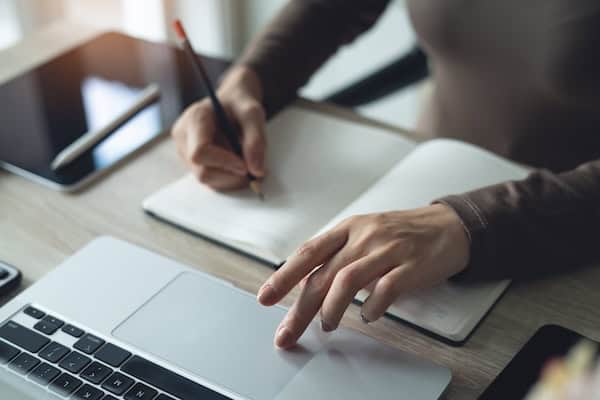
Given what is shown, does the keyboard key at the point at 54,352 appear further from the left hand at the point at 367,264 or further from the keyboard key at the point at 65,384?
the left hand at the point at 367,264

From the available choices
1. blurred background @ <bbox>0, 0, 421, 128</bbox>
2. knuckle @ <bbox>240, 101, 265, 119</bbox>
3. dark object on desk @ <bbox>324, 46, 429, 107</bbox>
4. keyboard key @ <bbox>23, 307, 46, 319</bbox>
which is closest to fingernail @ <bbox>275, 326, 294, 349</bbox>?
keyboard key @ <bbox>23, 307, 46, 319</bbox>

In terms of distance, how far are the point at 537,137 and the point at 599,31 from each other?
179mm

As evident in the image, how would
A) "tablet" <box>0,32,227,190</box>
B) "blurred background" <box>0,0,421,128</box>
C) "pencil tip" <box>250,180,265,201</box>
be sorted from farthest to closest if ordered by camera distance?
"blurred background" <box>0,0,421,128</box> < "tablet" <box>0,32,227,190</box> < "pencil tip" <box>250,180,265,201</box>

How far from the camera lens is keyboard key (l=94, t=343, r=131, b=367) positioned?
2.22 ft

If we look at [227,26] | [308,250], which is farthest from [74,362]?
[227,26]

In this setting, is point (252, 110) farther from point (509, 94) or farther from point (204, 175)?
point (509, 94)

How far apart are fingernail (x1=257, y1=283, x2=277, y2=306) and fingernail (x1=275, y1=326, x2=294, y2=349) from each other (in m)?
0.03

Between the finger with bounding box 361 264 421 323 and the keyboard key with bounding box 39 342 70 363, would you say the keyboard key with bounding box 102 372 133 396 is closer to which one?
the keyboard key with bounding box 39 342 70 363

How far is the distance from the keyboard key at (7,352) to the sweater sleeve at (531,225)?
40 centimetres

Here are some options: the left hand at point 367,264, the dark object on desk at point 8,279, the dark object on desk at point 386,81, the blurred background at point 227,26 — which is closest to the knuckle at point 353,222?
the left hand at point 367,264

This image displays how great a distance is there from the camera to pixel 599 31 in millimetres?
942

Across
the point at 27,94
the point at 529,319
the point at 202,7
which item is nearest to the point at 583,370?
the point at 529,319

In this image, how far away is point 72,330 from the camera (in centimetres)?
71

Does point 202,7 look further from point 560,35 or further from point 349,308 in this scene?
point 349,308
